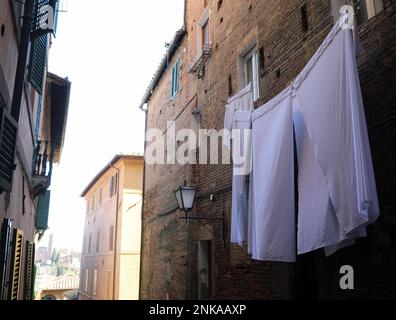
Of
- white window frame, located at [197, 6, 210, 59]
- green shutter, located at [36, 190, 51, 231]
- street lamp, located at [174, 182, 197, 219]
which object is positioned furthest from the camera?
green shutter, located at [36, 190, 51, 231]

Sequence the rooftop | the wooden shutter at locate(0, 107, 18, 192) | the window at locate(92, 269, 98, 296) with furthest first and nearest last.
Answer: the window at locate(92, 269, 98, 296)
the rooftop
the wooden shutter at locate(0, 107, 18, 192)

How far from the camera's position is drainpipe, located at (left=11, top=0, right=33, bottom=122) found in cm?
506

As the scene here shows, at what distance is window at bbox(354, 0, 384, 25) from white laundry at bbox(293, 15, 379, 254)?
0.99 m

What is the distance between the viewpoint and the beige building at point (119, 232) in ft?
68.1

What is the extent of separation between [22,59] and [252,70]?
179 inches

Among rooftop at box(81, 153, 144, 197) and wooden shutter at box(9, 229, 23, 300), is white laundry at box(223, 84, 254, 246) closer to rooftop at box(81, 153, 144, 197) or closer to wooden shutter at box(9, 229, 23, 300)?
wooden shutter at box(9, 229, 23, 300)

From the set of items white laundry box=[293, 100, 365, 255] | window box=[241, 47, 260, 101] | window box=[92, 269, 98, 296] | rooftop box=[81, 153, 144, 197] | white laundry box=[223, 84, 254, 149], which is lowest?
window box=[92, 269, 98, 296]

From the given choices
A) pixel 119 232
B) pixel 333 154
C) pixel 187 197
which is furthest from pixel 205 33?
pixel 119 232

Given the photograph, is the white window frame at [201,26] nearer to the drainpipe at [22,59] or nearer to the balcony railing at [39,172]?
the balcony railing at [39,172]

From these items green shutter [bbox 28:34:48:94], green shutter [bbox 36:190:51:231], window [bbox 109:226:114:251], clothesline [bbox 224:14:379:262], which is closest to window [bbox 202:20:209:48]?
green shutter [bbox 28:34:48:94]

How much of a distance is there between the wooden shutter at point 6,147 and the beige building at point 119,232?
16.3 meters

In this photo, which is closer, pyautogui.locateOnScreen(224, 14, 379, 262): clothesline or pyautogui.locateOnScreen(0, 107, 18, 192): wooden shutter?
pyautogui.locateOnScreen(224, 14, 379, 262): clothesline

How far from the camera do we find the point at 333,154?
161 inches

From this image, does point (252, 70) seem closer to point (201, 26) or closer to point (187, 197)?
point (187, 197)
